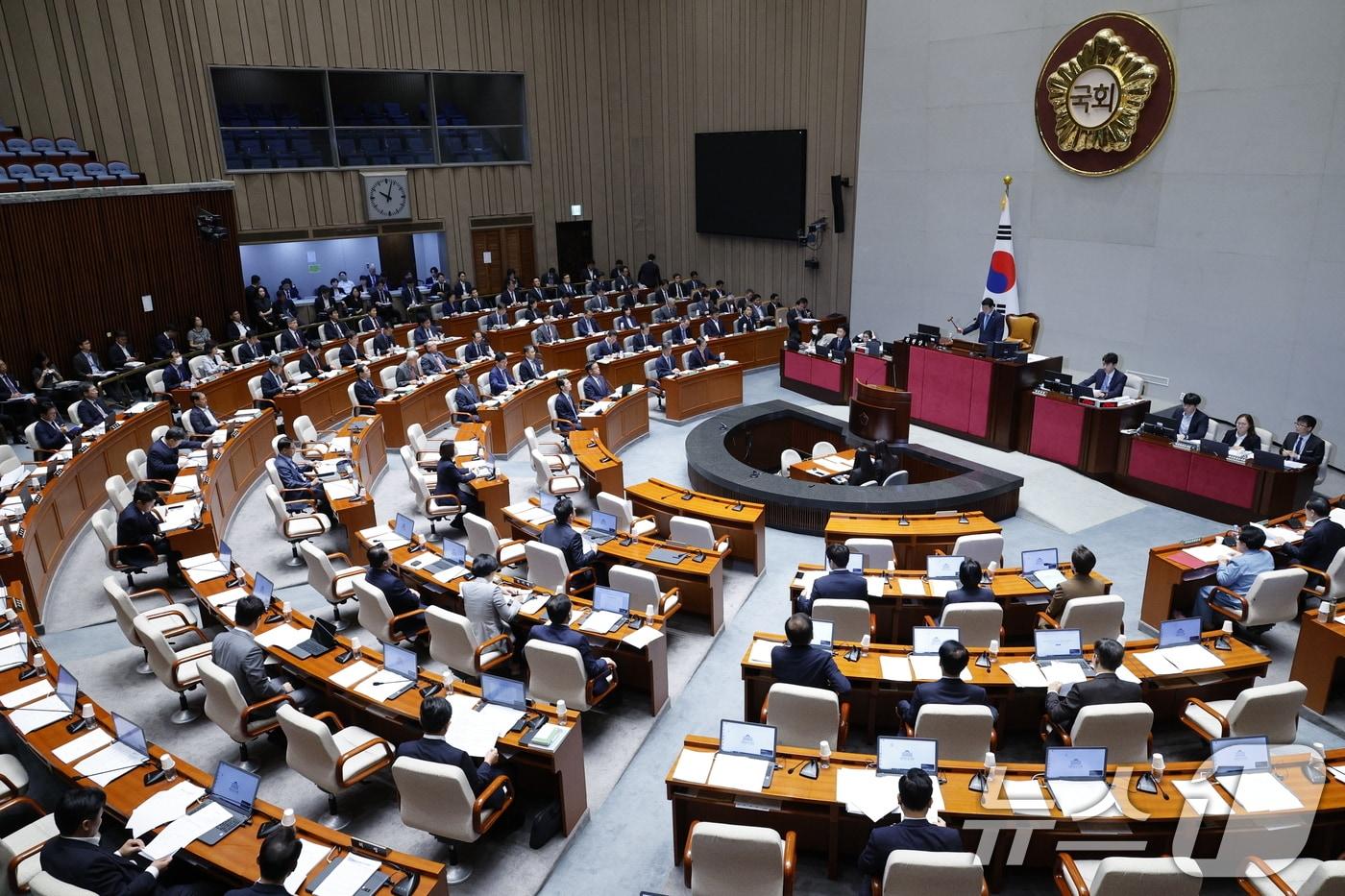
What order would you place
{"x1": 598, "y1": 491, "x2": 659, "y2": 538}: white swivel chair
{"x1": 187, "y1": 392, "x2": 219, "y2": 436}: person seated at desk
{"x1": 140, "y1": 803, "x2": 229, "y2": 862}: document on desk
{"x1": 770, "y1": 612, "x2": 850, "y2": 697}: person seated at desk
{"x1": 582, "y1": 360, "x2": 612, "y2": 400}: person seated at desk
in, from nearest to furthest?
{"x1": 140, "y1": 803, "x2": 229, "y2": 862}: document on desk, {"x1": 770, "y1": 612, "x2": 850, "y2": 697}: person seated at desk, {"x1": 598, "y1": 491, "x2": 659, "y2": 538}: white swivel chair, {"x1": 187, "y1": 392, "x2": 219, "y2": 436}: person seated at desk, {"x1": 582, "y1": 360, "x2": 612, "y2": 400}: person seated at desk

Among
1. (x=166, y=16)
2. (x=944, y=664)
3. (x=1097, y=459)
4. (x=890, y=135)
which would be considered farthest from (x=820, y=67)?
(x=944, y=664)

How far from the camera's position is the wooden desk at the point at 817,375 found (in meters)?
16.2

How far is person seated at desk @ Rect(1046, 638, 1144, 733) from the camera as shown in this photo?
5.69 metres

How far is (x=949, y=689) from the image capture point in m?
5.70

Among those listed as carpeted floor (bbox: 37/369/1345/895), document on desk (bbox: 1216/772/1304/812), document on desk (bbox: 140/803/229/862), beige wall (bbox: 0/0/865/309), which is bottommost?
carpeted floor (bbox: 37/369/1345/895)

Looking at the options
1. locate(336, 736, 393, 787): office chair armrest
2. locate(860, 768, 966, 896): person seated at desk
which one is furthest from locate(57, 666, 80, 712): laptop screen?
locate(860, 768, 966, 896): person seated at desk

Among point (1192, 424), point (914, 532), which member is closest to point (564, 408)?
point (914, 532)

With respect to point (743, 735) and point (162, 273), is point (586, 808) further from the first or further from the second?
point (162, 273)

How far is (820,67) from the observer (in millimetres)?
19625

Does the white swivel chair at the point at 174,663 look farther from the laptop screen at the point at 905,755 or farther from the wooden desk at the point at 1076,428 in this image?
the wooden desk at the point at 1076,428

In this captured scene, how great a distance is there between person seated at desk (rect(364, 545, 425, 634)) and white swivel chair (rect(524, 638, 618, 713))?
1519 millimetres

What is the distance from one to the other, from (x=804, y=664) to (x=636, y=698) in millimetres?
1926

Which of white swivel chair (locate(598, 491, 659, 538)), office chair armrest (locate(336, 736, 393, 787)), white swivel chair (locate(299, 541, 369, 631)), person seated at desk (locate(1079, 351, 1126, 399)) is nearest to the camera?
office chair armrest (locate(336, 736, 393, 787))

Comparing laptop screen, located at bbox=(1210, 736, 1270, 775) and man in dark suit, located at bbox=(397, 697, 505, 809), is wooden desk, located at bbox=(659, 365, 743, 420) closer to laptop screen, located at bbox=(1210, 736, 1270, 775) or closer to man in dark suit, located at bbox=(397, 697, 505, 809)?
man in dark suit, located at bbox=(397, 697, 505, 809)
